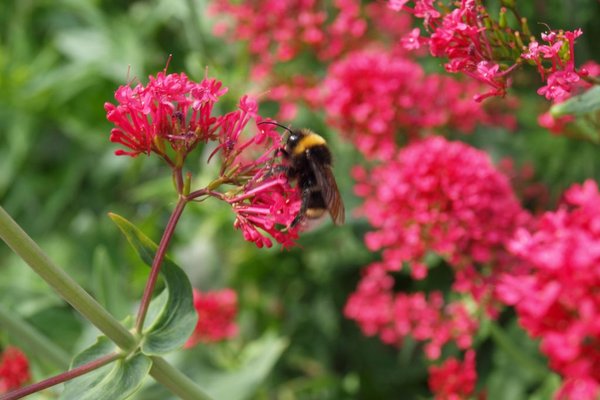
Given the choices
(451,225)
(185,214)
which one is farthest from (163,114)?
(185,214)

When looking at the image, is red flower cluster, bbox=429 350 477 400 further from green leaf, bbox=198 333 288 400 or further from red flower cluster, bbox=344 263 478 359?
green leaf, bbox=198 333 288 400

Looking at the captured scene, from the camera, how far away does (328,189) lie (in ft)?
4.72

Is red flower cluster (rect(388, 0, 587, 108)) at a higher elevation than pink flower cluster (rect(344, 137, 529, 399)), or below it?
higher

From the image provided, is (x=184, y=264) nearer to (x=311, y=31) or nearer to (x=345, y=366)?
(x=345, y=366)

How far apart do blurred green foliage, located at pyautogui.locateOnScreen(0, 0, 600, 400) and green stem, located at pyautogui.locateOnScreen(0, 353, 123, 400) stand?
2.23 ft

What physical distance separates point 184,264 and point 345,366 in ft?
2.08

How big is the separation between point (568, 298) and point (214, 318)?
124cm

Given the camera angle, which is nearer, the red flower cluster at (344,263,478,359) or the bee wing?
the bee wing

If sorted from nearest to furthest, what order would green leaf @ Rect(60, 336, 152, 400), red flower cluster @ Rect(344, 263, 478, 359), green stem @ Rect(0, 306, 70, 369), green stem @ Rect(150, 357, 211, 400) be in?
green leaf @ Rect(60, 336, 152, 400)
green stem @ Rect(150, 357, 211, 400)
green stem @ Rect(0, 306, 70, 369)
red flower cluster @ Rect(344, 263, 478, 359)

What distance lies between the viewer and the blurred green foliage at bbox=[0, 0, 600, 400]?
Result: 2.20m

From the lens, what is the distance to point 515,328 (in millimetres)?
1988

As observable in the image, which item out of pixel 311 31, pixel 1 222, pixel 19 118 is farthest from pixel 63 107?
pixel 1 222

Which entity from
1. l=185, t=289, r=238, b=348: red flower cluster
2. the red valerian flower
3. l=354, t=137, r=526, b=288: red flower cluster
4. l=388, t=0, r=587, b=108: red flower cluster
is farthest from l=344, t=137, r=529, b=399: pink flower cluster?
the red valerian flower

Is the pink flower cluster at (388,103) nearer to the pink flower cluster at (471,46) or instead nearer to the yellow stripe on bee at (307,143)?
the yellow stripe on bee at (307,143)
